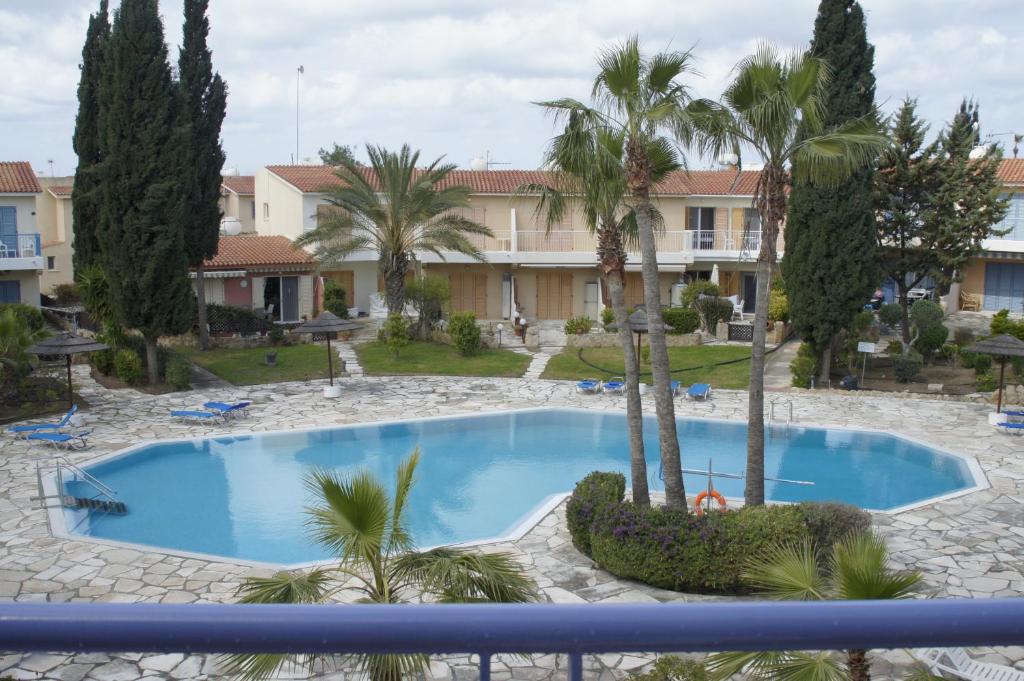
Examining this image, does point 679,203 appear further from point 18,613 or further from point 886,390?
point 18,613

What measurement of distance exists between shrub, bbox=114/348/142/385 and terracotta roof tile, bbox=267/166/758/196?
598 inches

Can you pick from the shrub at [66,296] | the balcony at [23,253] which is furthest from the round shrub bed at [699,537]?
the shrub at [66,296]

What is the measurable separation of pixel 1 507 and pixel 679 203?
32685 millimetres

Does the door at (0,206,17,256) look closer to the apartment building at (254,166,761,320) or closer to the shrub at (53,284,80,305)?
the shrub at (53,284,80,305)

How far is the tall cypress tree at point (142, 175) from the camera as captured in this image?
83.9 ft

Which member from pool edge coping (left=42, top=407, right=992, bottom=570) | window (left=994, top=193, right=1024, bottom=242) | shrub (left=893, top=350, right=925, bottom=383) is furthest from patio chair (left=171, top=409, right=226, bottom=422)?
window (left=994, top=193, right=1024, bottom=242)

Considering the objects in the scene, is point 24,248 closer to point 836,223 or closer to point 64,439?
point 64,439

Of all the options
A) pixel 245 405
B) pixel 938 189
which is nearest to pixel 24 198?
pixel 245 405

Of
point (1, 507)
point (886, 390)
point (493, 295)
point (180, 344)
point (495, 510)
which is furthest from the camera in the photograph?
point (493, 295)

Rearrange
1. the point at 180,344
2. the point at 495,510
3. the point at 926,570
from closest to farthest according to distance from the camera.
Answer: the point at 926,570 < the point at 495,510 < the point at 180,344

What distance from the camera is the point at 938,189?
2962 centimetres

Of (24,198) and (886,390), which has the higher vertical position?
(24,198)

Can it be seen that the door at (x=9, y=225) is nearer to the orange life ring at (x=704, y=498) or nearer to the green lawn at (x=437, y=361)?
the green lawn at (x=437, y=361)

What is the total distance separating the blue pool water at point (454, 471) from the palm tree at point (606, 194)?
415 centimetres
